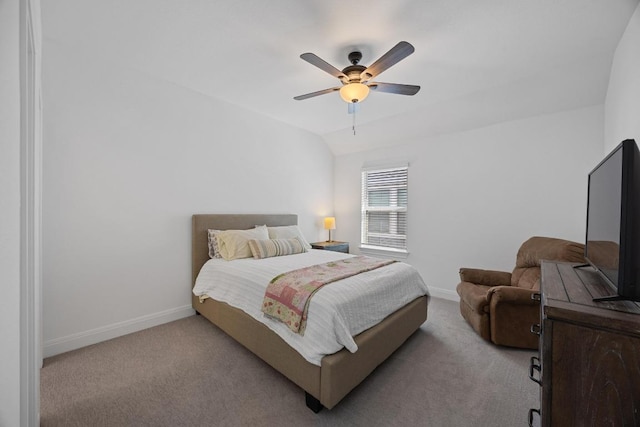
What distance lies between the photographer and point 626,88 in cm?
192

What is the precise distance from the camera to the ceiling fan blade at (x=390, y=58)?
1.73 meters

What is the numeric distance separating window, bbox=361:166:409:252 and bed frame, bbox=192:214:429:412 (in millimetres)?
1831

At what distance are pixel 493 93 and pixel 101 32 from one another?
157 inches

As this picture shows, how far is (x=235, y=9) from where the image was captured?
1.84 m

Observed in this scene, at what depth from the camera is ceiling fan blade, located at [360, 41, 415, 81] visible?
173 cm

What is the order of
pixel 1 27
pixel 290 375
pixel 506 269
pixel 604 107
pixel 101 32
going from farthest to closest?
1. pixel 506 269
2. pixel 604 107
3. pixel 101 32
4. pixel 290 375
5. pixel 1 27

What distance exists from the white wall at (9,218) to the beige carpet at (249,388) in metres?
1.22

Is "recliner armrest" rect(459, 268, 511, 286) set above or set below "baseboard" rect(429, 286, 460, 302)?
above

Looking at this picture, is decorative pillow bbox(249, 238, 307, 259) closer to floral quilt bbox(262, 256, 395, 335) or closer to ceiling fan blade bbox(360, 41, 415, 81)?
floral quilt bbox(262, 256, 395, 335)

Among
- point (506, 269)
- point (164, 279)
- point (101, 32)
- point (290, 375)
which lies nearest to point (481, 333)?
point (506, 269)

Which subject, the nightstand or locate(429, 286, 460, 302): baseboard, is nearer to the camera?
locate(429, 286, 460, 302): baseboard

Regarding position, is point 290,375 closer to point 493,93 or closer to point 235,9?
point 235,9

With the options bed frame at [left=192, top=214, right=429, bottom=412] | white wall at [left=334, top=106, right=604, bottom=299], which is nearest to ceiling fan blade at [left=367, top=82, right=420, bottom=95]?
white wall at [left=334, top=106, right=604, bottom=299]

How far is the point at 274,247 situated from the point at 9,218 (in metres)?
2.57
